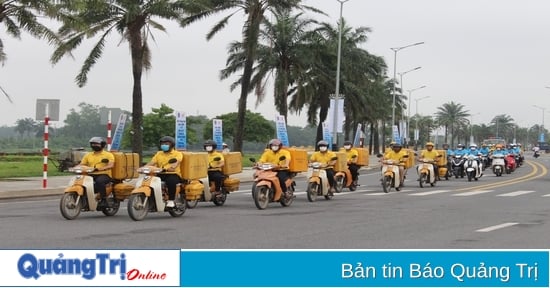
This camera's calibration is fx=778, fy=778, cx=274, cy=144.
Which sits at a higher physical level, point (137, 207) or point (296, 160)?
point (296, 160)

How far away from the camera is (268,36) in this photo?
45531 mm

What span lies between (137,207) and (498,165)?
29073mm

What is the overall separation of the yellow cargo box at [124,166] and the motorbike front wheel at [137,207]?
1016mm

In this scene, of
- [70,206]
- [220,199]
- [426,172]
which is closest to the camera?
[70,206]

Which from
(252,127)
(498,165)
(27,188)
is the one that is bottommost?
(27,188)

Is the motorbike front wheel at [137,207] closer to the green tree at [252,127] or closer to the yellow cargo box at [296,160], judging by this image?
the yellow cargo box at [296,160]

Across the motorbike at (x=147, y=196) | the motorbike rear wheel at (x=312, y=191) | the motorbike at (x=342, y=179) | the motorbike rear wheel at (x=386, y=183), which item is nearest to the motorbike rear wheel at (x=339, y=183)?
the motorbike at (x=342, y=179)

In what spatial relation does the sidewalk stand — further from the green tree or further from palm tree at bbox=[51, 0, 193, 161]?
the green tree

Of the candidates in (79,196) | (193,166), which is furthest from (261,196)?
(79,196)

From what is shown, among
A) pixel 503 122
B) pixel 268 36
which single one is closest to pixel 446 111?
pixel 503 122

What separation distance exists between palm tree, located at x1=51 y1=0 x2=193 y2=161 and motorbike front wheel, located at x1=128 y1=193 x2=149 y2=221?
1773 cm

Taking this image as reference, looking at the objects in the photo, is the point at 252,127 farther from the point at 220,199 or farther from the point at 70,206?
the point at 70,206

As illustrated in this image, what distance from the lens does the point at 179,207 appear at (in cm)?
1534

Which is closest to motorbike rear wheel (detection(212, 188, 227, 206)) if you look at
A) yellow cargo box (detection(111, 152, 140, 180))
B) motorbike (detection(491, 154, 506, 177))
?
yellow cargo box (detection(111, 152, 140, 180))
